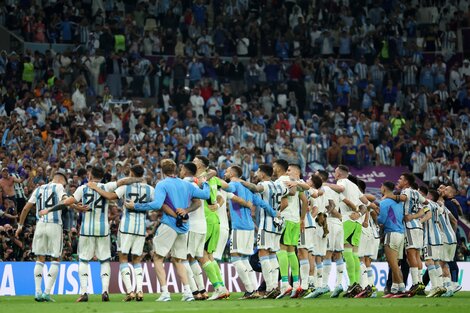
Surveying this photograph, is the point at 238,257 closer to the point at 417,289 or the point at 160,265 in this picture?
the point at 160,265

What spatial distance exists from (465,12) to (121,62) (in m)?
18.2

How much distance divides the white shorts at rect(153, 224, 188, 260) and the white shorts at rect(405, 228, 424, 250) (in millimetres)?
6044

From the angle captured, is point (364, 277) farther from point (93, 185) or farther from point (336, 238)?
point (93, 185)

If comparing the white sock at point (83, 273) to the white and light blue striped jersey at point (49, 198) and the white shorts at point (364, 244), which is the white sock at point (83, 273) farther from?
the white shorts at point (364, 244)

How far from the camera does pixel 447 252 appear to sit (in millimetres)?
28125

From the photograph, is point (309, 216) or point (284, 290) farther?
point (309, 216)

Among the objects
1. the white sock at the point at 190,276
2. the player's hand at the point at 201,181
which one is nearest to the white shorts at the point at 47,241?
the white sock at the point at 190,276

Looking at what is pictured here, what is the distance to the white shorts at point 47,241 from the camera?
2503cm

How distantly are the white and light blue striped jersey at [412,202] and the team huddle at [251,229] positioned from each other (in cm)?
2

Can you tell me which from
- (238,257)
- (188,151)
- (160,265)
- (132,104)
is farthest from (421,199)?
(132,104)

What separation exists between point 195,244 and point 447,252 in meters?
7.16

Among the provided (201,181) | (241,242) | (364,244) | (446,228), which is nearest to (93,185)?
(201,181)

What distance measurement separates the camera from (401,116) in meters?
47.8

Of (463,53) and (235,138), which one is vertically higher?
(463,53)
